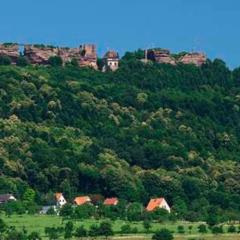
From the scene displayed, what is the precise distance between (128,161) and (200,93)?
36273 millimetres

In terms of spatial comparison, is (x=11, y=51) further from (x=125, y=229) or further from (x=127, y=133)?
(x=125, y=229)

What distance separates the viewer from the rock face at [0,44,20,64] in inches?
7436

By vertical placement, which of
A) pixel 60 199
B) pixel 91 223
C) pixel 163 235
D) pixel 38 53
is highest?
pixel 38 53

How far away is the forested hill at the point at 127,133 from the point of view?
468 ft

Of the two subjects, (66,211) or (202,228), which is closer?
(202,228)

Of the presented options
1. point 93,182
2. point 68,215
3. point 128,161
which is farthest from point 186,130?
point 68,215

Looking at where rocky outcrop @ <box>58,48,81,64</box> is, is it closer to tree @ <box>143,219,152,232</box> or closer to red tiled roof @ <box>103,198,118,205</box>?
red tiled roof @ <box>103,198,118,205</box>

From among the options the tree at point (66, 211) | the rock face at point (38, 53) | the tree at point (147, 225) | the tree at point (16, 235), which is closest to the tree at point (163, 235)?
the tree at point (147, 225)

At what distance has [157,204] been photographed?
134 m

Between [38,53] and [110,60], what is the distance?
9537 millimetres

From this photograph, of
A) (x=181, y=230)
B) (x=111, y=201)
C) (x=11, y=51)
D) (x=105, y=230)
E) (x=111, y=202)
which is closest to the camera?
(x=105, y=230)

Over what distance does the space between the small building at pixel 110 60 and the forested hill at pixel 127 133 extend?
4.02 feet

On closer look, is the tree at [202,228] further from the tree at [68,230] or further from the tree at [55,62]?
the tree at [55,62]

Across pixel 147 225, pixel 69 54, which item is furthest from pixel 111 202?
pixel 69 54
